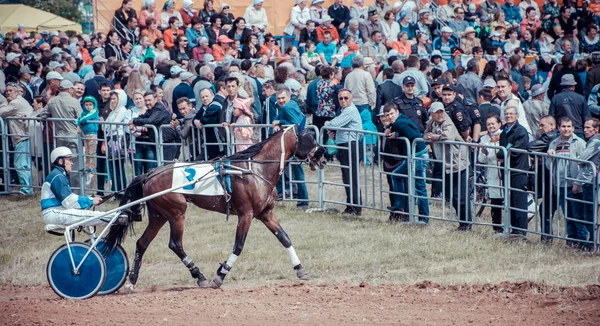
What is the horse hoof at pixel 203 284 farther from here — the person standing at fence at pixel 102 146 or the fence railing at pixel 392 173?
the person standing at fence at pixel 102 146

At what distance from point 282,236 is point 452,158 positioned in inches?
133

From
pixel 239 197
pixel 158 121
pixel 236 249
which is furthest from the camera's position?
pixel 158 121

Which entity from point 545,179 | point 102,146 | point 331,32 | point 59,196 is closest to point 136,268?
point 59,196

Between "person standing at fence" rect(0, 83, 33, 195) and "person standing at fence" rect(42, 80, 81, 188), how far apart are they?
62 cm

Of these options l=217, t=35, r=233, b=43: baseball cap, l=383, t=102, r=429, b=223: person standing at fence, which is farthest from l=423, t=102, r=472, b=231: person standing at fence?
l=217, t=35, r=233, b=43: baseball cap

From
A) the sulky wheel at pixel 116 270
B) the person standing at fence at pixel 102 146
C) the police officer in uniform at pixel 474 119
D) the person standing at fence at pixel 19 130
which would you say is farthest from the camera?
the person standing at fence at pixel 19 130

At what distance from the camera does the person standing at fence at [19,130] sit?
17.5m

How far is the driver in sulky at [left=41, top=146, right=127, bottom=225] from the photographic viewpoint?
11.0m

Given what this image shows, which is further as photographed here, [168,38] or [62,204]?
[168,38]

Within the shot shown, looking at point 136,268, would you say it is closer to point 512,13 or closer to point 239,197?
point 239,197

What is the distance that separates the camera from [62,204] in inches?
435

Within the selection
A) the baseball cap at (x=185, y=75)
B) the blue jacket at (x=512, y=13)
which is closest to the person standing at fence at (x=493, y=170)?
the baseball cap at (x=185, y=75)

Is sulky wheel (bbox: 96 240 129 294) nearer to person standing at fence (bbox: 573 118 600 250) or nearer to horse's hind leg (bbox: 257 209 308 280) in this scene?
horse's hind leg (bbox: 257 209 308 280)

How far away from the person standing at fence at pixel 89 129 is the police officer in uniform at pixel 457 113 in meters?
6.13
